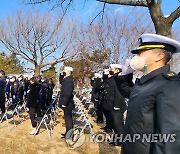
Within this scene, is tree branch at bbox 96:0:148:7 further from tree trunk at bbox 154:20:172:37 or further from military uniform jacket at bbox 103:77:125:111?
military uniform jacket at bbox 103:77:125:111

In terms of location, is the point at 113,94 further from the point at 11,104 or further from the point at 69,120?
the point at 11,104

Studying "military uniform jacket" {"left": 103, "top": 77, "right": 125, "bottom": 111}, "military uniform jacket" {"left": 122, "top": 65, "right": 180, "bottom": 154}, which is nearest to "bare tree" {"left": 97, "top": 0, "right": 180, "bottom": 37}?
"military uniform jacket" {"left": 103, "top": 77, "right": 125, "bottom": 111}

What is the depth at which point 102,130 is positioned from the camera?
8.40 meters

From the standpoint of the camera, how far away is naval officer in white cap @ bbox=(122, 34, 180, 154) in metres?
1.79

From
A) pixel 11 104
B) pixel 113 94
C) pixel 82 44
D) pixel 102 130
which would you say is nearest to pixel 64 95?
pixel 113 94

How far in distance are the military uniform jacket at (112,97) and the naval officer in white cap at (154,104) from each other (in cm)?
371

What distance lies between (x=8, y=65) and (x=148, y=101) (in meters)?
34.3

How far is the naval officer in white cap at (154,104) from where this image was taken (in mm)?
1793

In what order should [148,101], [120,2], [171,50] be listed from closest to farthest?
[148,101]
[171,50]
[120,2]

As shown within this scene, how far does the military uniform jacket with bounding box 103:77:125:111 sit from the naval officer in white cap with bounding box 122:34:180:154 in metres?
3.71

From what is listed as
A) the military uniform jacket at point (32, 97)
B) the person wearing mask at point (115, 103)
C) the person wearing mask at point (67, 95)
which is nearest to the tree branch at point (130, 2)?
the person wearing mask at point (115, 103)

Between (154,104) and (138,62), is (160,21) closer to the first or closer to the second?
(138,62)

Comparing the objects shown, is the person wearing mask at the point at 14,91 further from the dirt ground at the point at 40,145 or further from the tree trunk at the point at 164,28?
the tree trunk at the point at 164,28

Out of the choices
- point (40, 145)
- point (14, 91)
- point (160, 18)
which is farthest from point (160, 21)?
point (14, 91)
